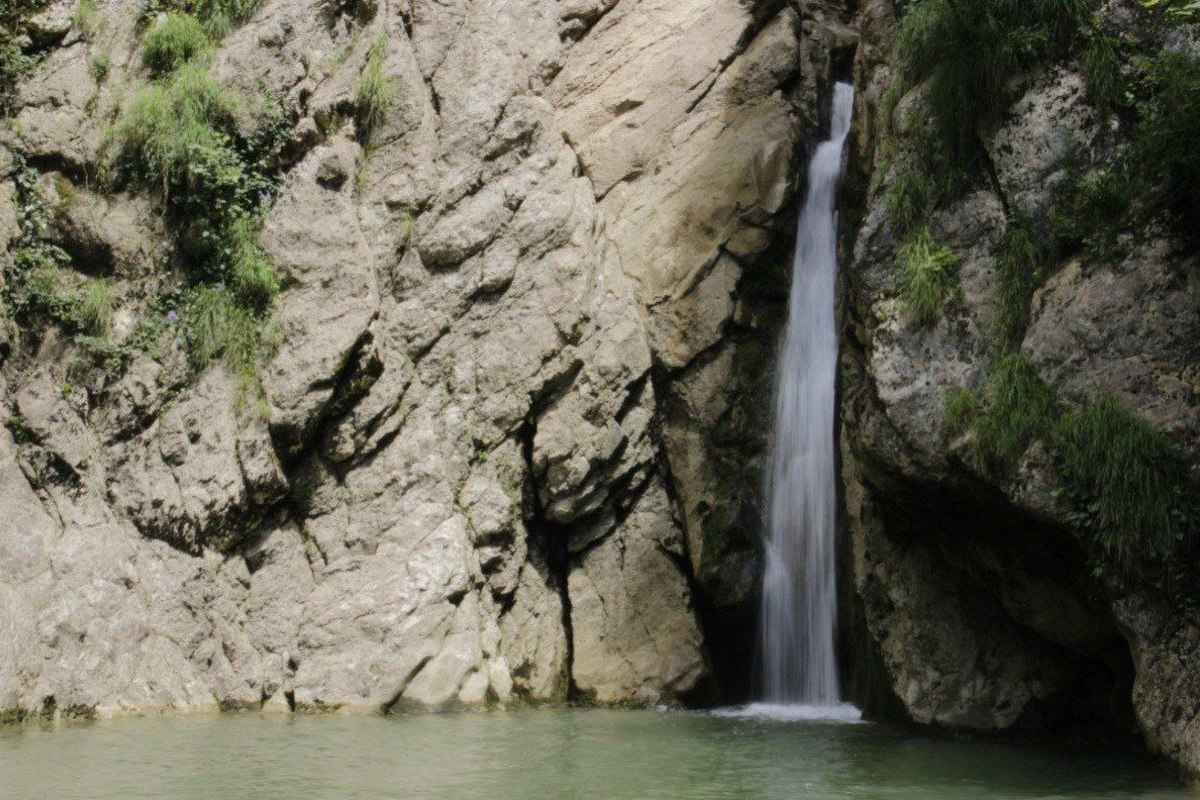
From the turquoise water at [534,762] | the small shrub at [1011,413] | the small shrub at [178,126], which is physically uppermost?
the small shrub at [178,126]

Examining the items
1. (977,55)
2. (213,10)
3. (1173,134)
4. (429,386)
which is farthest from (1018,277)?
(213,10)

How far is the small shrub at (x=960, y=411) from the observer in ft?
29.8

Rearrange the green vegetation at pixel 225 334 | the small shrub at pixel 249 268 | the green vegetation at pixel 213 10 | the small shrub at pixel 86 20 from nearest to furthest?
the green vegetation at pixel 225 334 → the small shrub at pixel 249 268 → the small shrub at pixel 86 20 → the green vegetation at pixel 213 10

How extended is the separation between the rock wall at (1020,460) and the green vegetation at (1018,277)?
0.38ft

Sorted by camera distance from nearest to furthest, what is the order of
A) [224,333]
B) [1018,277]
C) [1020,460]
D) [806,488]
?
1. [1020,460]
2. [1018,277]
3. [806,488]
4. [224,333]

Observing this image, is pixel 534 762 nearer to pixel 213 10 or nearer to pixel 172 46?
pixel 172 46

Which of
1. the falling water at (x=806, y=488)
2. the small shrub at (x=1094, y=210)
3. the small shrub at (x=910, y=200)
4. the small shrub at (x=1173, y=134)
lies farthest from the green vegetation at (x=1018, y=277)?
the falling water at (x=806, y=488)

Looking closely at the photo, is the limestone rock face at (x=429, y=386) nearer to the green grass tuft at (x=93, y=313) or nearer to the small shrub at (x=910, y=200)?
the green grass tuft at (x=93, y=313)

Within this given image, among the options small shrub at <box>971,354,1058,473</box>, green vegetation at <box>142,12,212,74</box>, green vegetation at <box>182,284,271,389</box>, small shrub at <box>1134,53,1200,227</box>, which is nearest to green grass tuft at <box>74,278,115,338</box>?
green vegetation at <box>182,284,271,389</box>

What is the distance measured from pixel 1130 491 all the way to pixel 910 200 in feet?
11.9

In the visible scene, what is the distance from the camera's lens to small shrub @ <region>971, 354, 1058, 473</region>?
28.3ft

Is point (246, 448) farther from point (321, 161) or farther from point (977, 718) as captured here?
point (977, 718)

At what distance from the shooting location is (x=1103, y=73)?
9406mm

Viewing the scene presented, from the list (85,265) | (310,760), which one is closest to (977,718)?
(310,760)
